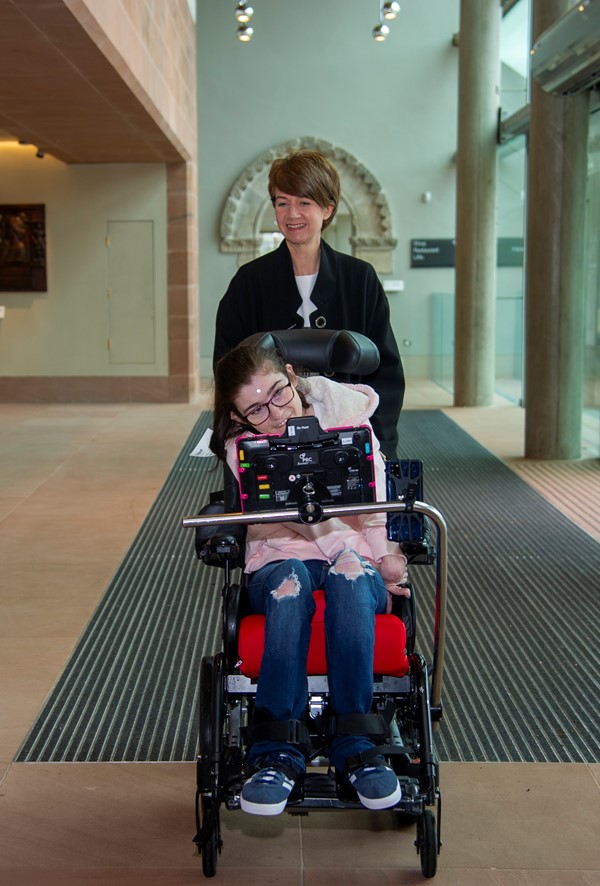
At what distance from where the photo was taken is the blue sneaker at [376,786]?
7.46 ft

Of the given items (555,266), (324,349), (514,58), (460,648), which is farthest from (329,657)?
(514,58)

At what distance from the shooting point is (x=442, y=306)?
16.5m

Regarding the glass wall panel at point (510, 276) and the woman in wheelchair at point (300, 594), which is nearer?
the woman in wheelchair at point (300, 594)

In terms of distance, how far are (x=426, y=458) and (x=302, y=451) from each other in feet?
21.1

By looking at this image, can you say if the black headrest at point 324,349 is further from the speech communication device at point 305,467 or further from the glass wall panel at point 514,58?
the glass wall panel at point 514,58

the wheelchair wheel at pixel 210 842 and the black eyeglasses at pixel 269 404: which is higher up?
the black eyeglasses at pixel 269 404

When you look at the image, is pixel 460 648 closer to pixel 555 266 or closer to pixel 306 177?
pixel 306 177

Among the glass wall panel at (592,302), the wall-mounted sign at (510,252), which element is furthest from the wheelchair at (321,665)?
the wall-mounted sign at (510,252)

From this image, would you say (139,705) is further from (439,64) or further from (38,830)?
(439,64)

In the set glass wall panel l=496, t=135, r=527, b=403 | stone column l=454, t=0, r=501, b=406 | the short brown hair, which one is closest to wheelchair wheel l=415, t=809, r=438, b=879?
the short brown hair

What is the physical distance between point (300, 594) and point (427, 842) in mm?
597

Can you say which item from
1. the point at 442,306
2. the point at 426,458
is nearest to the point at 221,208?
the point at 442,306

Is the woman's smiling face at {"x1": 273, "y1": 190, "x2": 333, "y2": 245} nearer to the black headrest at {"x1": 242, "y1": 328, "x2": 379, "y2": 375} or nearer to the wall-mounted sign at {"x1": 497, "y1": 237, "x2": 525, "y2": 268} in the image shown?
the black headrest at {"x1": 242, "y1": 328, "x2": 379, "y2": 375}

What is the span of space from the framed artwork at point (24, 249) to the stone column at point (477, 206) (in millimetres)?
4930
